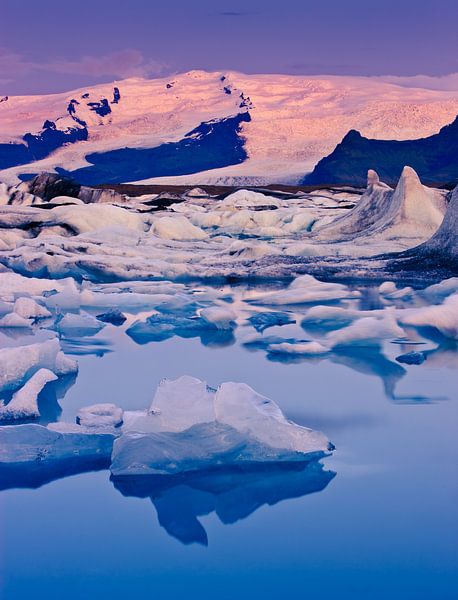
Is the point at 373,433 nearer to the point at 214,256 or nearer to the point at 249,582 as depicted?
the point at 249,582

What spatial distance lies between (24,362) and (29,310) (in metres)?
1.96

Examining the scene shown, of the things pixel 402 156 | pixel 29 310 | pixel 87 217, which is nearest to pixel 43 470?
pixel 29 310

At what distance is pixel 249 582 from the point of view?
1722 mm

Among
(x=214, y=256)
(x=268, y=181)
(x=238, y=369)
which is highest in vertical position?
(x=238, y=369)

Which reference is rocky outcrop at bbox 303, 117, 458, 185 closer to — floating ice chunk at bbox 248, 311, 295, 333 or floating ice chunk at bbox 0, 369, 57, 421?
floating ice chunk at bbox 248, 311, 295, 333

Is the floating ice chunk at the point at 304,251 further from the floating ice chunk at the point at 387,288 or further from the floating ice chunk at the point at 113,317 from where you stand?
the floating ice chunk at the point at 113,317

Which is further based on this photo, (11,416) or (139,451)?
(11,416)

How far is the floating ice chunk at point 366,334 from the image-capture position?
4203 mm

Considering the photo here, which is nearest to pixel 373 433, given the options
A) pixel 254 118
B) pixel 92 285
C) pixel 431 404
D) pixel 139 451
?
pixel 431 404

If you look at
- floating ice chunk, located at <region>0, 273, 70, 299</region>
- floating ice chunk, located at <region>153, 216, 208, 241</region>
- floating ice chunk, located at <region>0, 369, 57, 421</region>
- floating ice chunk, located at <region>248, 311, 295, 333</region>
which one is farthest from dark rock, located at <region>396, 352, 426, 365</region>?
floating ice chunk, located at <region>153, 216, 208, 241</region>

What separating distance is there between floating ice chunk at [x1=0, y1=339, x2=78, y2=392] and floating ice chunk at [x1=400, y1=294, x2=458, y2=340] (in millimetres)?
2085

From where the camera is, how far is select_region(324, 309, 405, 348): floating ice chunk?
4203 millimetres

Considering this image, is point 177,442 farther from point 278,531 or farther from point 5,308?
point 5,308

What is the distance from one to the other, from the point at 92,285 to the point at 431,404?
15.5 ft
